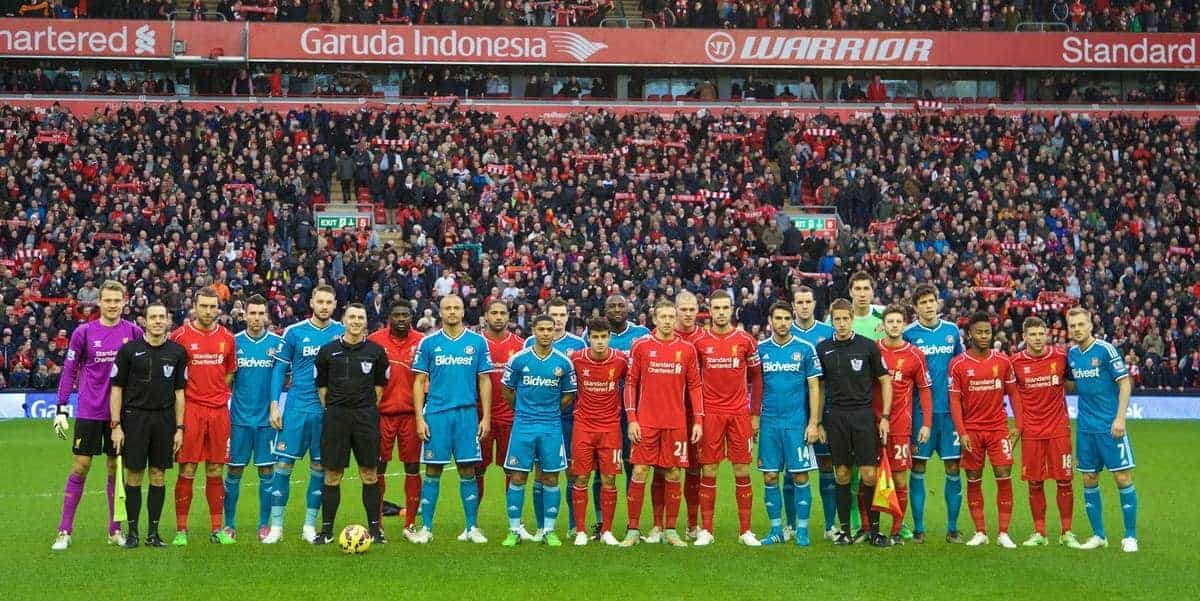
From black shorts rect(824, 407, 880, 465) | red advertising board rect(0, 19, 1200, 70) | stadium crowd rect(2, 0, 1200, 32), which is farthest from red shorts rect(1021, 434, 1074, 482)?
stadium crowd rect(2, 0, 1200, 32)

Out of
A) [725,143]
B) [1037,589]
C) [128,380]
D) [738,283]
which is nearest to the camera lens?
[1037,589]

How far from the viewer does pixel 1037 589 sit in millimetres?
11352

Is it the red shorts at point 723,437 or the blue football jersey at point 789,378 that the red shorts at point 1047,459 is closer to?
the blue football jersey at point 789,378

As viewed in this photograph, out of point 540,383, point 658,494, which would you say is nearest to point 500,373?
point 540,383

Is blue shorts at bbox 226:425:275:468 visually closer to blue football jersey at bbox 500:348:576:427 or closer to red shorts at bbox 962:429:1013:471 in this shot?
blue football jersey at bbox 500:348:576:427

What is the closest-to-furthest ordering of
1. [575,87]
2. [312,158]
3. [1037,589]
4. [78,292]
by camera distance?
[1037,589]
[78,292]
[312,158]
[575,87]

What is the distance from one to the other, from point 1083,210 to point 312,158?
19.9 m

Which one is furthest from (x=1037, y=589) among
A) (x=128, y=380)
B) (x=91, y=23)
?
(x=91, y=23)

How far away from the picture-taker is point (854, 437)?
43.8ft

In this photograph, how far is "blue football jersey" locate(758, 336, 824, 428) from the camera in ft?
44.5

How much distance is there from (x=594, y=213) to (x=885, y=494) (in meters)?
23.0

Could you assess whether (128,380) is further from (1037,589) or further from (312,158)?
(312,158)

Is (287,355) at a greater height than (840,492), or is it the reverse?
(287,355)

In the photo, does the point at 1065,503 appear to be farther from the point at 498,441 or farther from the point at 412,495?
the point at 412,495
